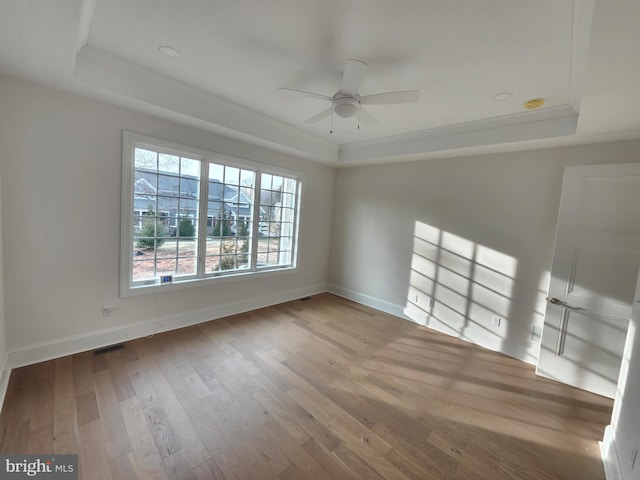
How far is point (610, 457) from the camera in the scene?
1.70 m

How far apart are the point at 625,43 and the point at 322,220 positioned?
395 centimetres

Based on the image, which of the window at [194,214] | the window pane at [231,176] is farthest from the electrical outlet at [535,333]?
the window pane at [231,176]

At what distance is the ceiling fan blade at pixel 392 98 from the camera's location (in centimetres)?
193

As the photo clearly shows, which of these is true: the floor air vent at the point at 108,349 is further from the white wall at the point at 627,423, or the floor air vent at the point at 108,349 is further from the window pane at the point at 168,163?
the white wall at the point at 627,423

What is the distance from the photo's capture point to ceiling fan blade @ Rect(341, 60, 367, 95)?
184cm

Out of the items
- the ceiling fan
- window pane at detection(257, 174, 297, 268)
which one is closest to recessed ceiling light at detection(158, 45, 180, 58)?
the ceiling fan

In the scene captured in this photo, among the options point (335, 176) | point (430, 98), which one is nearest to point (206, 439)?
point (430, 98)

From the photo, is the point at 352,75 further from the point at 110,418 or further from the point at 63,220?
the point at 110,418

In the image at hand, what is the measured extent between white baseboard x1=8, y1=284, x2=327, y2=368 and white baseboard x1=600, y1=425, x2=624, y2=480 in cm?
366

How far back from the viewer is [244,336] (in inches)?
122

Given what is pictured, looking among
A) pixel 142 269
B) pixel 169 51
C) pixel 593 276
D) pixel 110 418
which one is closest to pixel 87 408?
pixel 110 418

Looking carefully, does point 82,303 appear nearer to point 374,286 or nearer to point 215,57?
point 215,57

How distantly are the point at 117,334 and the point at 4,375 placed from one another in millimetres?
786

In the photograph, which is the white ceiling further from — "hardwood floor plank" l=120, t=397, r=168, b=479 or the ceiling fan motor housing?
"hardwood floor plank" l=120, t=397, r=168, b=479
